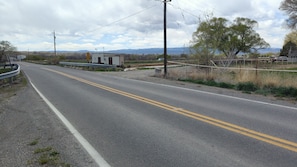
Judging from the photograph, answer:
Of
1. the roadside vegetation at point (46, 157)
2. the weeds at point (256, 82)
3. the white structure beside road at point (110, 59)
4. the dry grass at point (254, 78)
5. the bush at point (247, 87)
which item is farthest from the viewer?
the white structure beside road at point (110, 59)

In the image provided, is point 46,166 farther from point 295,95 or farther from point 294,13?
point 294,13

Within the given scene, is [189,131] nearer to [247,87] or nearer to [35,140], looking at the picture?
[35,140]

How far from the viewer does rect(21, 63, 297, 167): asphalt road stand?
5.18 metres

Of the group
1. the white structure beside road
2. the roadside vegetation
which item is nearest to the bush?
the roadside vegetation

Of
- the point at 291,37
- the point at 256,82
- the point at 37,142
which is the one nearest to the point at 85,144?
the point at 37,142

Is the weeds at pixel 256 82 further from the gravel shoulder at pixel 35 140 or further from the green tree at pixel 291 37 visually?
the green tree at pixel 291 37

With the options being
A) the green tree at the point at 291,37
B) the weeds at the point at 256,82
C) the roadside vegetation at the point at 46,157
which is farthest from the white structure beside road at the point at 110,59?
the green tree at the point at 291,37

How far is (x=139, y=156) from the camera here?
536 cm

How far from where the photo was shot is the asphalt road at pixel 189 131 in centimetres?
518

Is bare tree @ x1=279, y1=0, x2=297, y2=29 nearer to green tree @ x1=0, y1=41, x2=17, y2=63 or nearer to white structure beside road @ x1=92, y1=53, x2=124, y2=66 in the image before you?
white structure beside road @ x1=92, y1=53, x2=124, y2=66

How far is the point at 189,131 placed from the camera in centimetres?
689

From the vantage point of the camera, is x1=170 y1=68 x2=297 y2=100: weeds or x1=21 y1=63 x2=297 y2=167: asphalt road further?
x1=170 y1=68 x2=297 y2=100: weeds

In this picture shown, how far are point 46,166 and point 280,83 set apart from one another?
1256 cm

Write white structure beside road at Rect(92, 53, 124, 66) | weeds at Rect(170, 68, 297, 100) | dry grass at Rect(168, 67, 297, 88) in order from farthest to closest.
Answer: white structure beside road at Rect(92, 53, 124, 66) < dry grass at Rect(168, 67, 297, 88) < weeds at Rect(170, 68, 297, 100)
